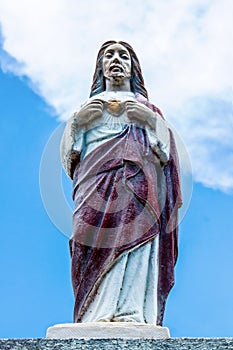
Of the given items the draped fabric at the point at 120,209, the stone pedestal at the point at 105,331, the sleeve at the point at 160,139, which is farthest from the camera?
the sleeve at the point at 160,139

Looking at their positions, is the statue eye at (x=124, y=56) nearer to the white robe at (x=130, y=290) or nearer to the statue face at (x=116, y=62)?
the statue face at (x=116, y=62)

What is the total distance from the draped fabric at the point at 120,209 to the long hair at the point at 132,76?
2.32 ft

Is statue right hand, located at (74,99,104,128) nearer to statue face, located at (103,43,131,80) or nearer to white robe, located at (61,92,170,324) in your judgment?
statue face, located at (103,43,131,80)

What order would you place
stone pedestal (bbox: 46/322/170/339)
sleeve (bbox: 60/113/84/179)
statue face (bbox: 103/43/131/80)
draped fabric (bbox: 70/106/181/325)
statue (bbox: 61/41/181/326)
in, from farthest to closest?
statue face (bbox: 103/43/131/80) < sleeve (bbox: 60/113/84/179) < draped fabric (bbox: 70/106/181/325) < statue (bbox: 61/41/181/326) < stone pedestal (bbox: 46/322/170/339)

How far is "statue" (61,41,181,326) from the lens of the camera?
5.62 meters

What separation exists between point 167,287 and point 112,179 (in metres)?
0.99

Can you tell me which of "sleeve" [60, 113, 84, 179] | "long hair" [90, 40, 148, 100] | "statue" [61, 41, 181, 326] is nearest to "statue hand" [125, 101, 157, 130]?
"statue" [61, 41, 181, 326]

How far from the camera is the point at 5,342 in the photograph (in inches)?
179

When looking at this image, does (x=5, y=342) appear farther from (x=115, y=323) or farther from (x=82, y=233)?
(x=82, y=233)

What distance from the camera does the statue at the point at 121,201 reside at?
18.5 ft

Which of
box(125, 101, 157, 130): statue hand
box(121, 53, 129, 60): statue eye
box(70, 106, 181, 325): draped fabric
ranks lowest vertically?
box(70, 106, 181, 325): draped fabric

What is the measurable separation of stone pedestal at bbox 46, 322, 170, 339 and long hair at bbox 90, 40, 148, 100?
2.57 metres

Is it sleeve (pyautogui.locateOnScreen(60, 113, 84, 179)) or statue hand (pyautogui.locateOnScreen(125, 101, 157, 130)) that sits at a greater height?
statue hand (pyautogui.locateOnScreen(125, 101, 157, 130))

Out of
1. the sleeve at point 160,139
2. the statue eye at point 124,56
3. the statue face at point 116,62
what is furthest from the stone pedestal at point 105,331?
the statue eye at point 124,56
